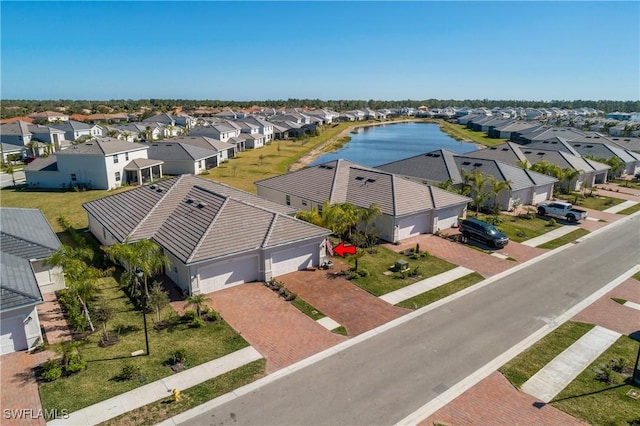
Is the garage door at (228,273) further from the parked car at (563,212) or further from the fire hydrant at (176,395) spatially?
the parked car at (563,212)

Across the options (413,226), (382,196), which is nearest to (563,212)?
(413,226)

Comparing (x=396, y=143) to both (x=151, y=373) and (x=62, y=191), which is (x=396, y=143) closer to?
(x=62, y=191)

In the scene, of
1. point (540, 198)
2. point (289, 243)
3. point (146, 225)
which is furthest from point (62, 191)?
point (540, 198)

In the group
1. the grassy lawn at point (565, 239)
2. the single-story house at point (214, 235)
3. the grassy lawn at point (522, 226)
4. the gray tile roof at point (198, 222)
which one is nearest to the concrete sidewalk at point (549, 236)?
the grassy lawn at point (565, 239)

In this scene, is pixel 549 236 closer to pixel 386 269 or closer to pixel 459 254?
pixel 459 254

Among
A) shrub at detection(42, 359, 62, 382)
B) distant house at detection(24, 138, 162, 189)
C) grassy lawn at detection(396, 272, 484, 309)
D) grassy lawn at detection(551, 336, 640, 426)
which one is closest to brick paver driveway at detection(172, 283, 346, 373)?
grassy lawn at detection(396, 272, 484, 309)

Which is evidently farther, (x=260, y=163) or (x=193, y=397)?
(x=260, y=163)

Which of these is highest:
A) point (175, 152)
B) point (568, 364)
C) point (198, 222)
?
point (175, 152)
